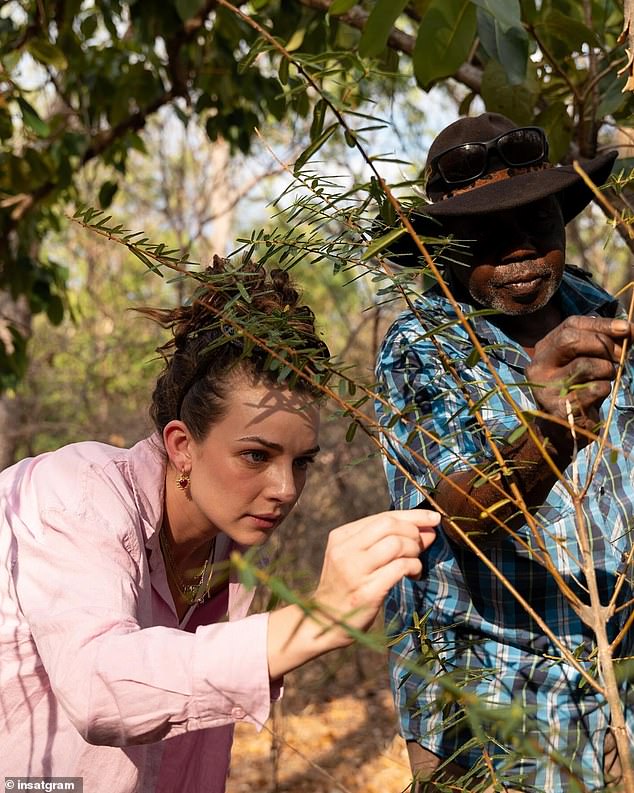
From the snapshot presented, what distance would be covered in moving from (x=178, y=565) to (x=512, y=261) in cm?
84

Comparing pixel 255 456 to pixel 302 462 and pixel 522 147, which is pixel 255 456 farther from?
pixel 522 147

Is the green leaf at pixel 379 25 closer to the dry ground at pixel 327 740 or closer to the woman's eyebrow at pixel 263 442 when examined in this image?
the woman's eyebrow at pixel 263 442

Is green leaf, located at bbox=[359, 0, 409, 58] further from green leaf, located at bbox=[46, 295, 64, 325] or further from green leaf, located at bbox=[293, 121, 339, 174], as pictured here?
green leaf, located at bbox=[46, 295, 64, 325]

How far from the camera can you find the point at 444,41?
6.82ft

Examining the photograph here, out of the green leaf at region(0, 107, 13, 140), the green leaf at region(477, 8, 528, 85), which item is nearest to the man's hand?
the green leaf at region(477, 8, 528, 85)

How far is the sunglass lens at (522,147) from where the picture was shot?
1955 mm

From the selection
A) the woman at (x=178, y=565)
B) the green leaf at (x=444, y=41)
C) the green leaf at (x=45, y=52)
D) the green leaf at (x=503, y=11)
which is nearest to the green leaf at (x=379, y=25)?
the green leaf at (x=444, y=41)

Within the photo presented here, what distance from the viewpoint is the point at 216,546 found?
6.51 ft

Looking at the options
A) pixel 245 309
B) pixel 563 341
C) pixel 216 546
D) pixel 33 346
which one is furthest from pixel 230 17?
pixel 33 346

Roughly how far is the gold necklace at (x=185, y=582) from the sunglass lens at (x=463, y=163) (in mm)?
843

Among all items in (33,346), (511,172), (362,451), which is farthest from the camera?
(33,346)

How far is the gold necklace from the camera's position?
186cm

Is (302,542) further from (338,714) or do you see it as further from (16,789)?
(16,789)

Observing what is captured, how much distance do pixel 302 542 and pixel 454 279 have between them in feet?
12.3
